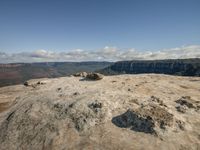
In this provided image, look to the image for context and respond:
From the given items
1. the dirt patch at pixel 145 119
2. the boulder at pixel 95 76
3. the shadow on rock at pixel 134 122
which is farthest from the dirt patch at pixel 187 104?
the boulder at pixel 95 76

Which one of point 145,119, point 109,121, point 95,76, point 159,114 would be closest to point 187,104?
point 159,114

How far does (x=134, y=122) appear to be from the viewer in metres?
21.6

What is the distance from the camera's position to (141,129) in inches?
821

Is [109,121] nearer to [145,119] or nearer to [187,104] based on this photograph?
[145,119]

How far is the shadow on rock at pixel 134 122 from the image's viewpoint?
20.8 metres

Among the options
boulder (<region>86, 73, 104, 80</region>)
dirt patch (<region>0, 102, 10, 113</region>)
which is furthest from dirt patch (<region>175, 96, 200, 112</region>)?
dirt patch (<region>0, 102, 10, 113</region>)

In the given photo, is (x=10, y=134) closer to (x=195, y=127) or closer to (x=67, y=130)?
(x=67, y=130)

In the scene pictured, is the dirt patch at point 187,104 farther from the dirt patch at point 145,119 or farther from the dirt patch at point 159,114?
the dirt patch at point 145,119

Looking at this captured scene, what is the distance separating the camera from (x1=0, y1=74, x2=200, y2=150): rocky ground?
19.8m

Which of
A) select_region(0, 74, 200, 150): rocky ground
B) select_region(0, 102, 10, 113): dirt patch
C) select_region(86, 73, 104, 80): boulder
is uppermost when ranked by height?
select_region(86, 73, 104, 80): boulder

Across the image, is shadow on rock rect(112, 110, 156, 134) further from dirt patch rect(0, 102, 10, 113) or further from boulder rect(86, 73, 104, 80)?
dirt patch rect(0, 102, 10, 113)

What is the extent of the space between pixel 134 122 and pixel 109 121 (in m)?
2.53

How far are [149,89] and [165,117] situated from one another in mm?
10746

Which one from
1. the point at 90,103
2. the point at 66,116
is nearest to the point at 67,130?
the point at 66,116
